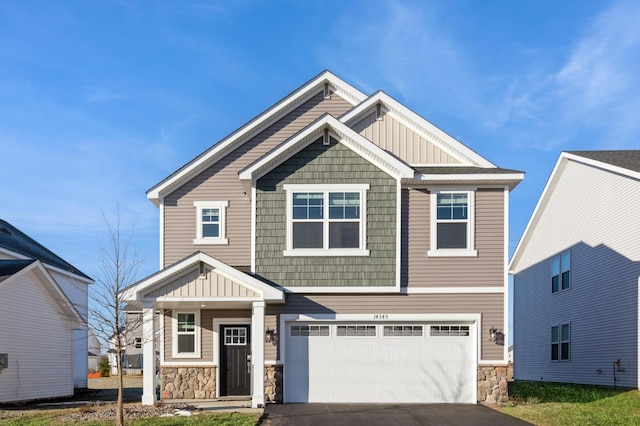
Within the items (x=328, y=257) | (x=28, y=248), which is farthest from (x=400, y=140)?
(x=28, y=248)

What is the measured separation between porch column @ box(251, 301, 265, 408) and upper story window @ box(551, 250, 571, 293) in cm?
1346

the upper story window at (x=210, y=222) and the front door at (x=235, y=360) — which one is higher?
the upper story window at (x=210, y=222)

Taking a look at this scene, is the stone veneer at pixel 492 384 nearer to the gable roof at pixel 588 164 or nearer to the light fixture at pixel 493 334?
the light fixture at pixel 493 334

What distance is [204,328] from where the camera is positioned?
60.8 feet

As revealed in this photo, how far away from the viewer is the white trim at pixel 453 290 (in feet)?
57.7

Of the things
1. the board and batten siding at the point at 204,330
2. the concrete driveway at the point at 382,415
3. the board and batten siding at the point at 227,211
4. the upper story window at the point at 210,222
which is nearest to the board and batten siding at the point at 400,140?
the board and batten siding at the point at 227,211

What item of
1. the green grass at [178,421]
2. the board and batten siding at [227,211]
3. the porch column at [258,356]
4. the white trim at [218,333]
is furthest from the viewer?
the board and batten siding at [227,211]

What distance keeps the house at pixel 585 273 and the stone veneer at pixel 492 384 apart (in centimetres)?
486

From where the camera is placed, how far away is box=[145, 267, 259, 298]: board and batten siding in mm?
16578

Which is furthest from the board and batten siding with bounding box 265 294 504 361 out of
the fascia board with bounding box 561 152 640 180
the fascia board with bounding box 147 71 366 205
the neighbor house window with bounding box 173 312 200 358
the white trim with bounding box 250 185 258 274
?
the fascia board with bounding box 561 152 640 180

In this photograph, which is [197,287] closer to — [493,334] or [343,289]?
[343,289]

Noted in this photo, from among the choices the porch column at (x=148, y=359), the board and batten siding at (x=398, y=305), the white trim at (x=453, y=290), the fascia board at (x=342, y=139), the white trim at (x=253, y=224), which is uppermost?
the fascia board at (x=342, y=139)

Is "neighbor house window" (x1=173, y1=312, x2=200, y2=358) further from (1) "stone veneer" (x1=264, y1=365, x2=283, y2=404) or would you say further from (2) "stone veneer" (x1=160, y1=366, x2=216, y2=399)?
(1) "stone veneer" (x1=264, y1=365, x2=283, y2=404)

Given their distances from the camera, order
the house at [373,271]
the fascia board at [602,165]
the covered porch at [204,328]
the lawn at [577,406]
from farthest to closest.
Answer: the fascia board at [602,165] < the house at [373,271] < the covered porch at [204,328] < the lawn at [577,406]
